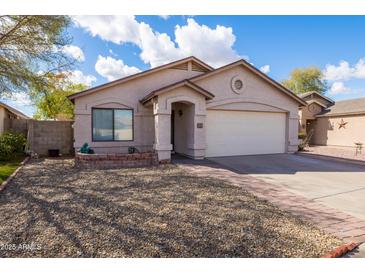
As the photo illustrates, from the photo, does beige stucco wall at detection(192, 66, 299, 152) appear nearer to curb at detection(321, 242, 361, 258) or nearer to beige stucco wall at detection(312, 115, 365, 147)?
beige stucco wall at detection(312, 115, 365, 147)

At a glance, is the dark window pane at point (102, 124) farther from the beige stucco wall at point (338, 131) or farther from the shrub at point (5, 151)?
the beige stucco wall at point (338, 131)

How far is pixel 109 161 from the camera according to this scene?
9.80 m

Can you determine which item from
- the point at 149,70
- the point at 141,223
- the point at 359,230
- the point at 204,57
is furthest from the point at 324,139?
the point at 141,223

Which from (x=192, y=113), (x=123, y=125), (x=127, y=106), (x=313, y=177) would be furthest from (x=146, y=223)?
(x=127, y=106)

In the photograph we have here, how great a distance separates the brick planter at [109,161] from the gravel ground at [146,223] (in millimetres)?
2467

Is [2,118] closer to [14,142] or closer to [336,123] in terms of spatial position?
[14,142]

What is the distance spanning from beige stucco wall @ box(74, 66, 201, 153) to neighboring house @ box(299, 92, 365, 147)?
1601 centimetres

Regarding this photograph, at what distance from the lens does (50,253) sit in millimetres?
3340

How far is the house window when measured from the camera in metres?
12.2

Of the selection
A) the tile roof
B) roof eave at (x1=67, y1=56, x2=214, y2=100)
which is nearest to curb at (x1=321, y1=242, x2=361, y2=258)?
roof eave at (x1=67, y1=56, x2=214, y2=100)

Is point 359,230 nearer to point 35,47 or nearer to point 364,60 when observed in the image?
point 35,47

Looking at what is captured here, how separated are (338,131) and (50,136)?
23.0 metres

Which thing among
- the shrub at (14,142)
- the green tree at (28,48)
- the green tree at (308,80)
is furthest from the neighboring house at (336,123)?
the green tree at (308,80)
